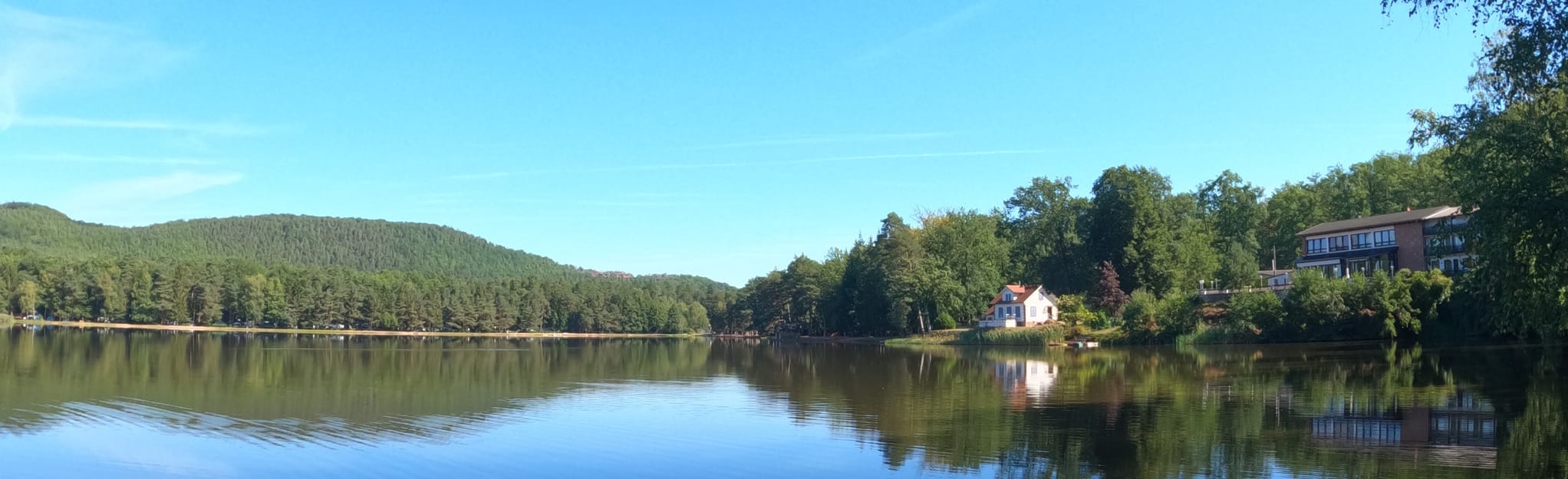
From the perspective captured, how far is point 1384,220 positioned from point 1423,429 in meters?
53.4

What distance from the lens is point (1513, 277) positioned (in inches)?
635

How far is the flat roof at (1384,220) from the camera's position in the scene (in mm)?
60312

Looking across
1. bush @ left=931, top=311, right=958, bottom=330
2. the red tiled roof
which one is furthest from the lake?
bush @ left=931, top=311, right=958, bottom=330

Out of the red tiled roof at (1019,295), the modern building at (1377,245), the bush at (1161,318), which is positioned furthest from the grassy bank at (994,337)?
the modern building at (1377,245)

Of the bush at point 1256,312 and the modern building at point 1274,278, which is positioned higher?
the modern building at point 1274,278

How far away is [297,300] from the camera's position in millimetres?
119625

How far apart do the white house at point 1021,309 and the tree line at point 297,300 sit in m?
68.5

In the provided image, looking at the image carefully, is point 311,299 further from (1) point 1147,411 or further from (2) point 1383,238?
(1) point 1147,411

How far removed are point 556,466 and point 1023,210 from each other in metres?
79.0

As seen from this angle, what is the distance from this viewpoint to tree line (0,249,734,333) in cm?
11550

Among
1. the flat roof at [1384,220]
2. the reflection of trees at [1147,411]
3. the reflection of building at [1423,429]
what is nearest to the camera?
the reflection of trees at [1147,411]

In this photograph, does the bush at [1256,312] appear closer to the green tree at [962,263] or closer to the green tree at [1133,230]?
the green tree at [1133,230]

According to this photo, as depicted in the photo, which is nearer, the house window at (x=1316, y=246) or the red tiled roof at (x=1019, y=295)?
the house window at (x=1316, y=246)

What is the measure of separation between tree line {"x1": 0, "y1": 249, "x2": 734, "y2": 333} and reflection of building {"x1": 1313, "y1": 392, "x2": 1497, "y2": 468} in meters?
115
